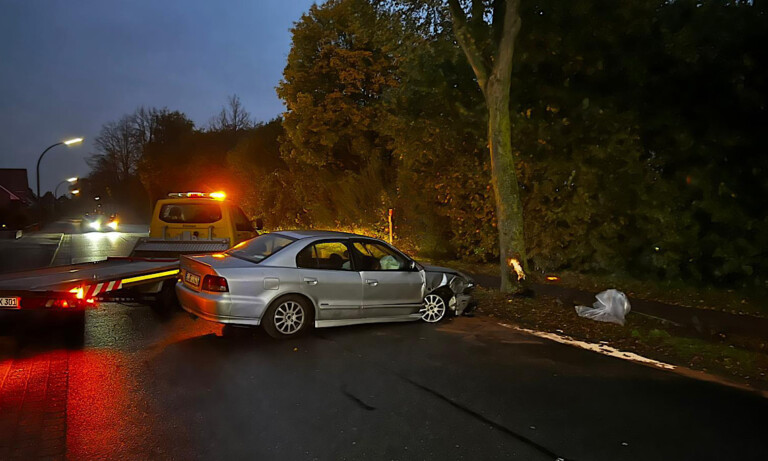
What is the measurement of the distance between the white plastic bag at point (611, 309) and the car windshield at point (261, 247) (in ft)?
15.5

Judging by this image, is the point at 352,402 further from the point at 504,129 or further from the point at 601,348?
the point at 504,129

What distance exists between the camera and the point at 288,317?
24.0 feet

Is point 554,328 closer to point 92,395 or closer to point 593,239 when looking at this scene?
point 593,239

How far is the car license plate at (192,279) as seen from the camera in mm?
7267

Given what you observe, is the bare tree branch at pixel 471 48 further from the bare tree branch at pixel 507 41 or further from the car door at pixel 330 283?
the car door at pixel 330 283

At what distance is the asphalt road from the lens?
4.13 meters

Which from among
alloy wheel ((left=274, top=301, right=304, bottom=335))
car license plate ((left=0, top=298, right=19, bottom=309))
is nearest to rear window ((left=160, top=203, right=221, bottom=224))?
alloy wheel ((left=274, top=301, right=304, bottom=335))

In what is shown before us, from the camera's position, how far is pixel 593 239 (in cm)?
1165

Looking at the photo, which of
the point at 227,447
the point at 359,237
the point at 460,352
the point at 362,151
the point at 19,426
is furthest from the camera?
the point at 362,151

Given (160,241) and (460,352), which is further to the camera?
(160,241)

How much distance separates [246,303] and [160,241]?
3890mm

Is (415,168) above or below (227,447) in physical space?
above

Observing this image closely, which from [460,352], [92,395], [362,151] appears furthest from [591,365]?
[362,151]

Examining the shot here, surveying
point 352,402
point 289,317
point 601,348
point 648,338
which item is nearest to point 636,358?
point 601,348
